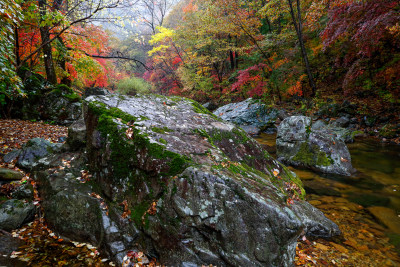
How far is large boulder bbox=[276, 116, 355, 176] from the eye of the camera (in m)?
5.98

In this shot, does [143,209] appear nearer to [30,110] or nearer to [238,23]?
[30,110]

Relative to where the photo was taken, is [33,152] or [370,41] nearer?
[33,152]

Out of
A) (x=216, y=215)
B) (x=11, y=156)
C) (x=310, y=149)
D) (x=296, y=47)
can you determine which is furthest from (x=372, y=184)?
(x=296, y=47)

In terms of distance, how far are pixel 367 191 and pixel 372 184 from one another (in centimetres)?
55

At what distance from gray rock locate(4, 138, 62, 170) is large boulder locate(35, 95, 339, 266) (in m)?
0.58

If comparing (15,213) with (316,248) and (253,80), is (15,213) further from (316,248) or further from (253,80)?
(253,80)

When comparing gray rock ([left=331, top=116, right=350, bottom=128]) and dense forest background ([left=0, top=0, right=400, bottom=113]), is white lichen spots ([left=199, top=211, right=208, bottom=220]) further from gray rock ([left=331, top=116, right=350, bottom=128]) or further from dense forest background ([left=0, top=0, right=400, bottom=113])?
gray rock ([left=331, top=116, right=350, bottom=128])

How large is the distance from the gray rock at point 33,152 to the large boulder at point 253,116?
8.70 metres

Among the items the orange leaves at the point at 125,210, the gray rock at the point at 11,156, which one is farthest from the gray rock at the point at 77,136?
the orange leaves at the point at 125,210

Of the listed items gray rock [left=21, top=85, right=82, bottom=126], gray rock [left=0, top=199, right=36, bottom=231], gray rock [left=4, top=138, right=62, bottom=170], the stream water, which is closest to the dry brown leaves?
gray rock [left=21, top=85, right=82, bottom=126]

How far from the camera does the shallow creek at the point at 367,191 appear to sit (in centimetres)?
380

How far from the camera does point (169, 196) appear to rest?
255cm

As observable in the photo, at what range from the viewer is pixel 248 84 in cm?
1595

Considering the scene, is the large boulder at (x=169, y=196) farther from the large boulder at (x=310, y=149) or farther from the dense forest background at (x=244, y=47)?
the large boulder at (x=310, y=149)
